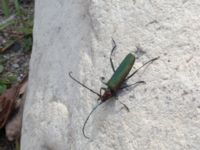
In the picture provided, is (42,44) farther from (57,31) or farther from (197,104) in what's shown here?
(197,104)

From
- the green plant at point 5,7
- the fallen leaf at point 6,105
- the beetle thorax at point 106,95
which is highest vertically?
the beetle thorax at point 106,95

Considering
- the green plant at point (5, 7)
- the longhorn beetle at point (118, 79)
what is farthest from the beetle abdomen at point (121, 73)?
the green plant at point (5, 7)

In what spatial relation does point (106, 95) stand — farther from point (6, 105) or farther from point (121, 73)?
point (6, 105)

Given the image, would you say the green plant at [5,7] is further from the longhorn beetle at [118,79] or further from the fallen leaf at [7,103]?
the longhorn beetle at [118,79]

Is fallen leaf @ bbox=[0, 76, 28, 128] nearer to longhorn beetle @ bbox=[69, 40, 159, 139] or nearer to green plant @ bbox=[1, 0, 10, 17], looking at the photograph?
green plant @ bbox=[1, 0, 10, 17]

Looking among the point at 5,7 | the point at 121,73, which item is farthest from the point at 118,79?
the point at 5,7

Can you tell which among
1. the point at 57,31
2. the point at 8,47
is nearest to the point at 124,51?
the point at 57,31

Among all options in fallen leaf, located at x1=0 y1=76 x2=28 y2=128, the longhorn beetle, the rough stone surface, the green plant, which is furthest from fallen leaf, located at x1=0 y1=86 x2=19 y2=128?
the longhorn beetle
